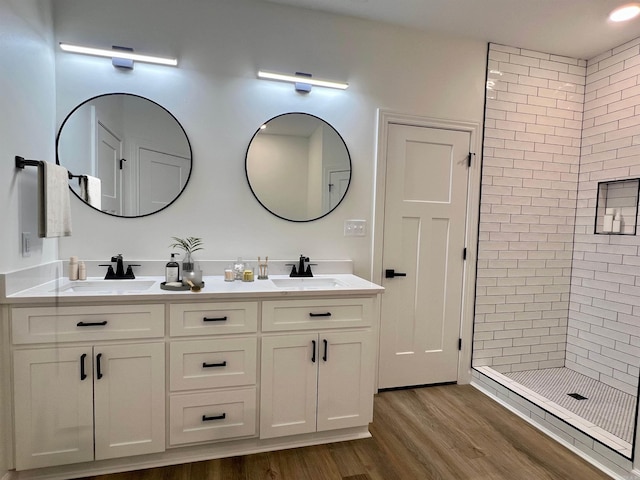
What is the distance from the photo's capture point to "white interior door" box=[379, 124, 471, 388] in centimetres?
274

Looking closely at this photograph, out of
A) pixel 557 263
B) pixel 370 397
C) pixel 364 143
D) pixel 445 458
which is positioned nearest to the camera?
pixel 445 458

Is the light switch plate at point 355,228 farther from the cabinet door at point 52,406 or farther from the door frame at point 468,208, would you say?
the cabinet door at point 52,406

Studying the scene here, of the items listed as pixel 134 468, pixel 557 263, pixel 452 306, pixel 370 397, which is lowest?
pixel 134 468

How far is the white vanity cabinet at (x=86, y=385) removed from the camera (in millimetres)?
1692

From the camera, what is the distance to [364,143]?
104 inches

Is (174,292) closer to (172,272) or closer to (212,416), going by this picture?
(172,272)

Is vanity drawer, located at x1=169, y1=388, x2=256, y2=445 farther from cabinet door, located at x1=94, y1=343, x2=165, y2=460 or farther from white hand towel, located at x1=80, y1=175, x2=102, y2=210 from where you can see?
white hand towel, located at x1=80, y1=175, x2=102, y2=210

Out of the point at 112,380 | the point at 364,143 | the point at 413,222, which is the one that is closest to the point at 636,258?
the point at 413,222

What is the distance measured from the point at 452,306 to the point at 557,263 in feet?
3.56

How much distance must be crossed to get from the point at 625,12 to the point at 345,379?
3.00m

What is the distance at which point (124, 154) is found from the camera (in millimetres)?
2242

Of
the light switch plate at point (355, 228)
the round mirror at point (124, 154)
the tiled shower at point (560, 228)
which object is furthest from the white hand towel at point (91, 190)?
the tiled shower at point (560, 228)

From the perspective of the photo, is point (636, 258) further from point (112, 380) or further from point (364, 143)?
point (112, 380)

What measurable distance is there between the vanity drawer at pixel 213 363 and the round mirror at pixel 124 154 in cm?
96
